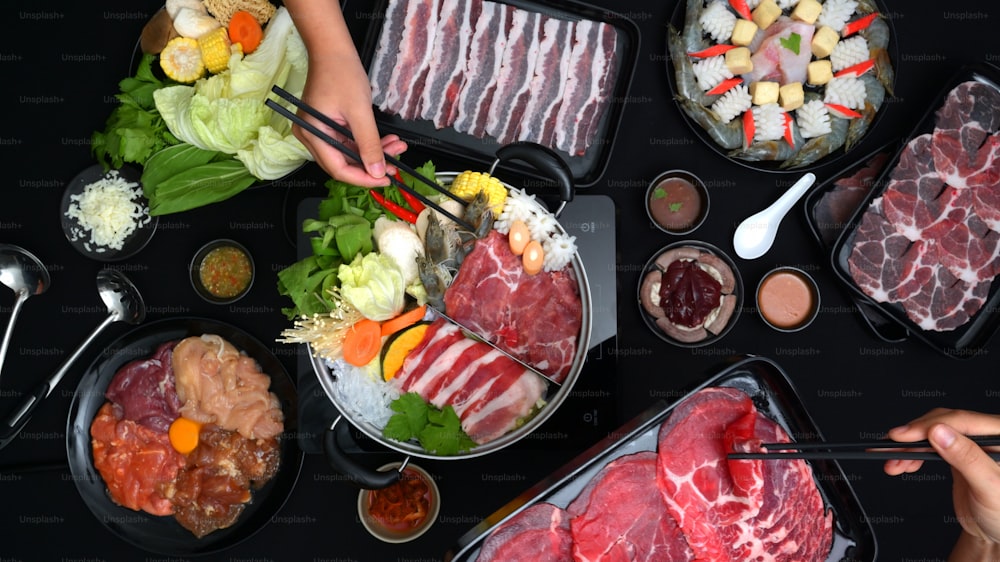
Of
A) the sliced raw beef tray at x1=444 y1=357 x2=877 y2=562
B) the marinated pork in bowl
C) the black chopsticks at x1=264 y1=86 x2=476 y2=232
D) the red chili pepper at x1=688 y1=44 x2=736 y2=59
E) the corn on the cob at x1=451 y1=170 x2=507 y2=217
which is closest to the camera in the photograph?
the black chopsticks at x1=264 y1=86 x2=476 y2=232

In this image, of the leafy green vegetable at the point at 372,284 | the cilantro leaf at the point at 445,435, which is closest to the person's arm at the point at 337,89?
the leafy green vegetable at the point at 372,284

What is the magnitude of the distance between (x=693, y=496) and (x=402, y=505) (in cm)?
119

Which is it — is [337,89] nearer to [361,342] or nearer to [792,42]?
[361,342]

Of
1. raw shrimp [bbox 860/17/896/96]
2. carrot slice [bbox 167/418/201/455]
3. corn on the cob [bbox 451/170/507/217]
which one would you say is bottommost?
carrot slice [bbox 167/418/201/455]

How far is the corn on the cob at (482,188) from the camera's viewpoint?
2.53 metres

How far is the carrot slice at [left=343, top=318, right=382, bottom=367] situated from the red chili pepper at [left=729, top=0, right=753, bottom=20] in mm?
2030

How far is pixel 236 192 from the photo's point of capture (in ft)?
9.52

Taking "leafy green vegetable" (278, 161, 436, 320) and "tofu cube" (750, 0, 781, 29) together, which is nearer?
"leafy green vegetable" (278, 161, 436, 320)

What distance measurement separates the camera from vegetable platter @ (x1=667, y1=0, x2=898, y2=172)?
2799 millimetres

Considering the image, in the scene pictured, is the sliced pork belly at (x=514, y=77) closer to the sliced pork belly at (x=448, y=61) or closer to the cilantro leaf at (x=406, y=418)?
the sliced pork belly at (x=448, y=61)

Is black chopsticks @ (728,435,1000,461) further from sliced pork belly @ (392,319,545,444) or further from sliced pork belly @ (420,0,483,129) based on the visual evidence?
sliced pork belly @ (420,0,483,129)

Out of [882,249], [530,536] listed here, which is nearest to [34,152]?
[530,536]

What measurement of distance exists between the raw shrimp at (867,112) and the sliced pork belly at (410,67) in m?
1.84

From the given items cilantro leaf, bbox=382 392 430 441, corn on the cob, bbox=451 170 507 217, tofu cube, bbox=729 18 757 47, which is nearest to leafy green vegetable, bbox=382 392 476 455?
cilantro leaf, bbox=382 392 430 441
